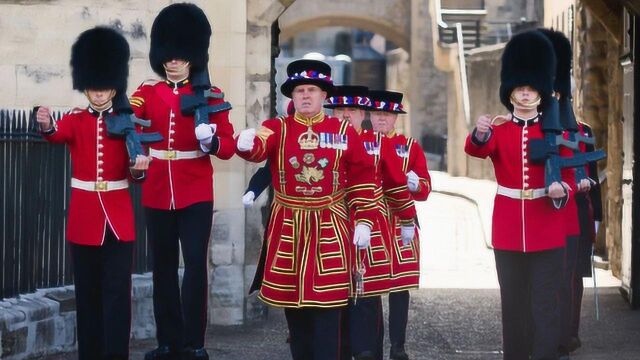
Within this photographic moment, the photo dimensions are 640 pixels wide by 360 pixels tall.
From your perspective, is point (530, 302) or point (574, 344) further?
point (574, 344)

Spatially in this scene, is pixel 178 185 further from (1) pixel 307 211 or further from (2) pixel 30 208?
(2) pixel 30 208

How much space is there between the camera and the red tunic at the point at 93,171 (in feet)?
23.6

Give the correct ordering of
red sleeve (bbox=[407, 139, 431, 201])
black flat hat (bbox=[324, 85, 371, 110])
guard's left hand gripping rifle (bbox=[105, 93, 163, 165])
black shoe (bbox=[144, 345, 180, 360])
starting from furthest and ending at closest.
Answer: red sleeve (bbox=[407, 139, 431, 201]), black flat hat (bbox=[324, 85, 371, 110]), black shoe (bbox=[144, 345, 180, 360]), guard's left hand gripping rifle (bbox=[105, 93, 163, 165])

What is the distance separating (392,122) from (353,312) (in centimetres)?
127

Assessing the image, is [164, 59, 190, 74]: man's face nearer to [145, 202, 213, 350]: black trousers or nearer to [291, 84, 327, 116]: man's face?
[145, 202, 213, 350]: black trousers

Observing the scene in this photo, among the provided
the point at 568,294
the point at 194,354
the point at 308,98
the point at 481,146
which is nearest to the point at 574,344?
the point at 568,294

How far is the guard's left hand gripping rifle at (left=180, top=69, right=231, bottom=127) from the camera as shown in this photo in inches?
295

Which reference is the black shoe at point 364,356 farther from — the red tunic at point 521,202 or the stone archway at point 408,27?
the stone archway at point 408,27

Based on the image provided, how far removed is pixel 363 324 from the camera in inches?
299

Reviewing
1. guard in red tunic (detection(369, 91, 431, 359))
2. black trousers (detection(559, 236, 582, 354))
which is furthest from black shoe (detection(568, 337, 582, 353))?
guard in red tunic (detection(369, 91, 431, 359))

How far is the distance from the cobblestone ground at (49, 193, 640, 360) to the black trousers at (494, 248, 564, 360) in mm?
1201

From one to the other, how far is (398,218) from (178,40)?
1530mm

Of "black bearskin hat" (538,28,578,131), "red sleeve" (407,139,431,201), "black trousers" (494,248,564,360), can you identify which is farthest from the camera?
"red sleeve" (407,139,431,201)

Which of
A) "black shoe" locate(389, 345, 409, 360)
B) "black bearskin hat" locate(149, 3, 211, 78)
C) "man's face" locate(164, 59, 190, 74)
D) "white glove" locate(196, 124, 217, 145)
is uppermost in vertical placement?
"black bearskin hat" locate(149, 3, 211, 78)
